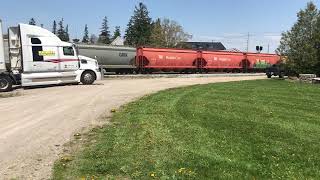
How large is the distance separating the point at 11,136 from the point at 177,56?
136ft

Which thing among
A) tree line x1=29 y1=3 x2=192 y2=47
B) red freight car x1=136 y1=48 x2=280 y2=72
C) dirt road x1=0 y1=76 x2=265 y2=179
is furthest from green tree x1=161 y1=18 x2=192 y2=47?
dirt road x1=0 y1=76 x2=265 y2=179

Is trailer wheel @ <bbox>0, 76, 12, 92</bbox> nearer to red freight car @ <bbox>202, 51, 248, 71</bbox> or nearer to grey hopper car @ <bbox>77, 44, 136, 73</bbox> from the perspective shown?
grey hopper car @ <bbox>77, 44, 136, 73</bbox>

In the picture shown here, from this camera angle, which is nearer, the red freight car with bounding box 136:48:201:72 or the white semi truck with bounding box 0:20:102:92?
the white semi truck with bounding box 0:20:102:92

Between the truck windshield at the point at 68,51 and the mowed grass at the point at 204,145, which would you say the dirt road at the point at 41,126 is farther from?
the truck windshield at the point at 68,51

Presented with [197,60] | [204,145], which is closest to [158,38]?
[197,60]

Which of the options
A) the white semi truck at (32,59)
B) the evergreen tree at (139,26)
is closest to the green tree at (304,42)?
the white semi truck at (32,59)

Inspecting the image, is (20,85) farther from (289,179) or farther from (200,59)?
(200,59)

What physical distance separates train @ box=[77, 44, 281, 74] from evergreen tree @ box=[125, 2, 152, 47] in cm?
6984

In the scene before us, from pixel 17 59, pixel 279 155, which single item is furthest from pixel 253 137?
pixel 17 59

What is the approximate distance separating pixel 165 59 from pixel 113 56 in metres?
7.08

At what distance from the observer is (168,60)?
51469mm

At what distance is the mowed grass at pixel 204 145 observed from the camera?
8023mm

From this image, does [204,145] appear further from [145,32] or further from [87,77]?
[145,32]

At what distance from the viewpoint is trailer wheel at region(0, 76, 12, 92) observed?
87.9 feet
